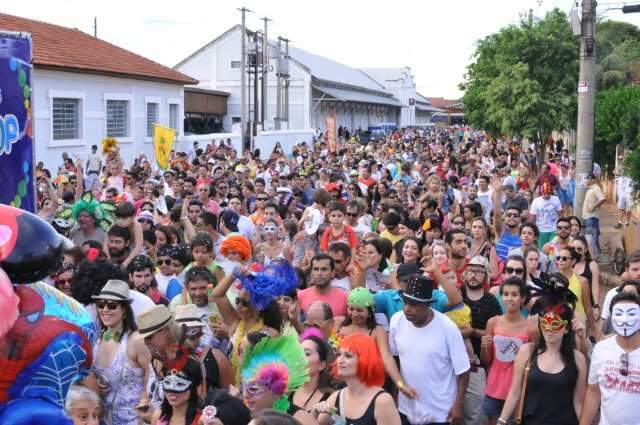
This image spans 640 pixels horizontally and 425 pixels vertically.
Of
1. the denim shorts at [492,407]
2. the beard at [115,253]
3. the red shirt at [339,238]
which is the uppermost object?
the red shirt at [339,238]

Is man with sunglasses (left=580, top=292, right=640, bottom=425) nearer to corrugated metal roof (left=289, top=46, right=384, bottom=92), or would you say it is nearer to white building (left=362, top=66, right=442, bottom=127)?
corrugated metal roof (left=289, top=46, right=384, bottom=92)

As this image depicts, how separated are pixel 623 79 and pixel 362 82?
135ft

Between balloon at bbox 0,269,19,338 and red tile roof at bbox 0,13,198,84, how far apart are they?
21.7 meters

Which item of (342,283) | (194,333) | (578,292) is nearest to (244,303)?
(194,333)

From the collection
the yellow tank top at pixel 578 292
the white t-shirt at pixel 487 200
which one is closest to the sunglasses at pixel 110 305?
the yellow tank top at pixel 578 292

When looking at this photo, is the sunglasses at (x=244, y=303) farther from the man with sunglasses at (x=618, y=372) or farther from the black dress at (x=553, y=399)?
the man with sunglasses at (x=618, y=372)

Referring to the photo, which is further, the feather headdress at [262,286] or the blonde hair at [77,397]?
the feather headdress at [262,286]

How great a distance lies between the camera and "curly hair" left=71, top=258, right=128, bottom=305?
5.98 meters

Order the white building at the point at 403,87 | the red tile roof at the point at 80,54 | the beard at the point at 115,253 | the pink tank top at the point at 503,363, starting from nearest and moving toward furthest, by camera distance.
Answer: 1. the pink tank top at the point at 503,363
2. the beard at the point at 115,253
3. the red tile roof at the point at 80,54
4. the white building at the point at 403,87

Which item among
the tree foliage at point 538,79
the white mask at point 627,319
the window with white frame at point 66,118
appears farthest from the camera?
the tree foliage at point 538,79

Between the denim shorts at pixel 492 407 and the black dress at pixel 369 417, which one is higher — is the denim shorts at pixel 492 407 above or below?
below

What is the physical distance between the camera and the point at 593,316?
7.78 m

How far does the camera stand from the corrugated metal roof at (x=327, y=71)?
63.9m

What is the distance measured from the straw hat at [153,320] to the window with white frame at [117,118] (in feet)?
77.2
